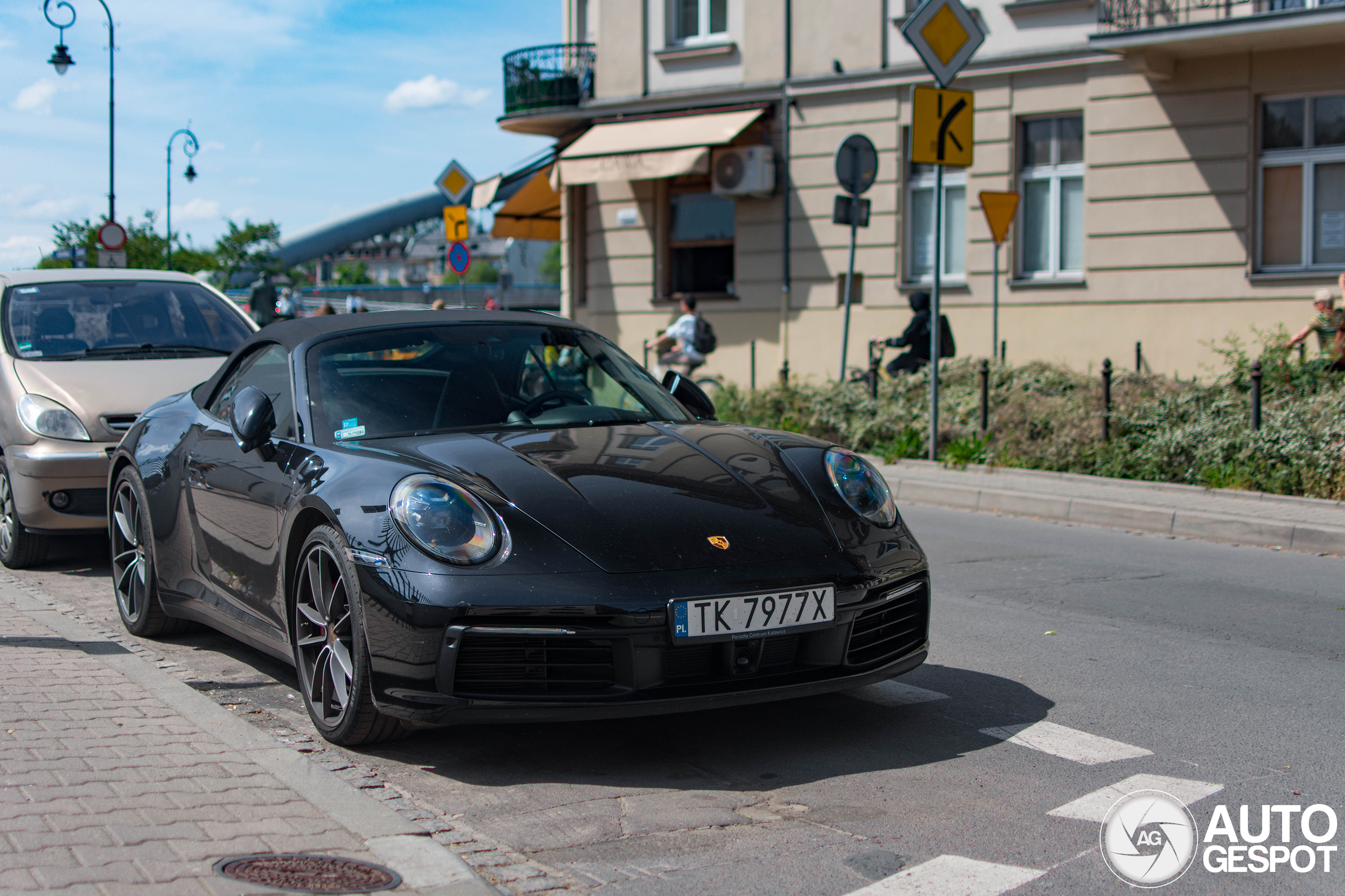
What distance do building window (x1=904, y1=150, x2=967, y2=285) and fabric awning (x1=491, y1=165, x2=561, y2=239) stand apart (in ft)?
25.1

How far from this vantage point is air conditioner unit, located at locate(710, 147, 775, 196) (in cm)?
2095

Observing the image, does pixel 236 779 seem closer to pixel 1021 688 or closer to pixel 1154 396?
pixel 1021 688

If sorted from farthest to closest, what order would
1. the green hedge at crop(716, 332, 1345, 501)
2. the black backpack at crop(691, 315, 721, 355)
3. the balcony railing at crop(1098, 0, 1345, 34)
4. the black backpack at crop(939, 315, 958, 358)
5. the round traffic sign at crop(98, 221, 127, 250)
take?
the round traffic sign at crop(98, 221, 127, 250) → the black backpack at crop(691, 315, 721, 355) → the balcony railing at crop(1098, 0, 1345, 34) → the black backpack at crop(939, 315, 958, 358) → the green hedge at crop(716, 332, 1345, 501)

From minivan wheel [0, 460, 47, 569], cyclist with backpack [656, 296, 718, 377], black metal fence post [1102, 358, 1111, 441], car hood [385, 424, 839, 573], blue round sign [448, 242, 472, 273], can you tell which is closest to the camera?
car hood [385, 424, 839, 573]

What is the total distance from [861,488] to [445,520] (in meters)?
1.45

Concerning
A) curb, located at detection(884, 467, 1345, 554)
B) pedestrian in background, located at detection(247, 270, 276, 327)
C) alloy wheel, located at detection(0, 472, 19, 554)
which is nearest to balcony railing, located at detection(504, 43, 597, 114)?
pedestrian in background, located at detection(247, 270, 276, 327)

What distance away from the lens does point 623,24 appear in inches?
906

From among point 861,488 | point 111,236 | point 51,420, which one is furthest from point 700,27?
point 861,488

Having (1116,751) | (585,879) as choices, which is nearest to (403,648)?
(585,879)

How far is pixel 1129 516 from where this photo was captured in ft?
31.9

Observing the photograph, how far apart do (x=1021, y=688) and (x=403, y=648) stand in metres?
2.42

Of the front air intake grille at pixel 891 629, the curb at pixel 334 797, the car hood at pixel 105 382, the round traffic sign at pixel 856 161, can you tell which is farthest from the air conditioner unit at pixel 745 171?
the front air intake grille at pixel 891 629

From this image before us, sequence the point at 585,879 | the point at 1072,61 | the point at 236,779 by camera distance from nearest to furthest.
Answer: the point at 585,879
the point at 236,779
the point at 1072,61

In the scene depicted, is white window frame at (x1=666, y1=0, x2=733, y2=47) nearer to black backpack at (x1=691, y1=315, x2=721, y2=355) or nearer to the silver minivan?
black backpack at (x1=691, y1=315, x2=721, y2=355)
